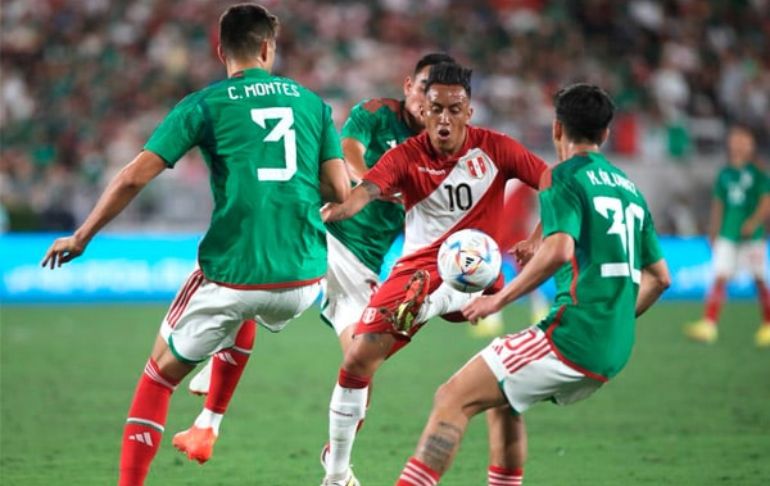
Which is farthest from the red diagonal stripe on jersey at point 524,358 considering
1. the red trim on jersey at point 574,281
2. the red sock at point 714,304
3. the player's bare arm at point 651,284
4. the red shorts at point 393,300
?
the red sock at point 714,304

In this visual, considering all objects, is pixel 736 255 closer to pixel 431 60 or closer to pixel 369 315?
pixel 431 60

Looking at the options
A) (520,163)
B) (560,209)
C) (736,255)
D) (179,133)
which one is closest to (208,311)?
(179,133)

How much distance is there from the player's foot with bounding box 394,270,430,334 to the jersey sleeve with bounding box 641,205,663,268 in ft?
4.04

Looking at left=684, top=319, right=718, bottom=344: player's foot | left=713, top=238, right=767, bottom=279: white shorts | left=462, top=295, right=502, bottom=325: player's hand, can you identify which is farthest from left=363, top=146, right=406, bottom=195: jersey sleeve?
left=713, top=238, right=767, bottom=279: white shorts

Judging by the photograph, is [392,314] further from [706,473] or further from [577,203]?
[706,473]

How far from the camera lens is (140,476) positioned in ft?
18.9

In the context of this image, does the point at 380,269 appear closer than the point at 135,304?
Yes

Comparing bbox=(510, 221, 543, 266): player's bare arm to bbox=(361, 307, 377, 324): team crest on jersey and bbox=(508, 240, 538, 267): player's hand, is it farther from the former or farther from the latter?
bbox=(361, 307, 377, 324): team crest on jersey

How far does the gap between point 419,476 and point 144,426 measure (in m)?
1.42

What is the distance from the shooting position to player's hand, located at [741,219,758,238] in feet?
49.1

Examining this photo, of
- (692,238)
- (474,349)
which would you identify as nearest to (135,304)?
(474,349)

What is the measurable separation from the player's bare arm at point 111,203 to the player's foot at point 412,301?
58.2 inches

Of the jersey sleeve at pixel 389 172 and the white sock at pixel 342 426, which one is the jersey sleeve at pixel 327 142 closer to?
the jersey sleeve at pixel 389 172

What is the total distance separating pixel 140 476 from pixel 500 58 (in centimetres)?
1955
